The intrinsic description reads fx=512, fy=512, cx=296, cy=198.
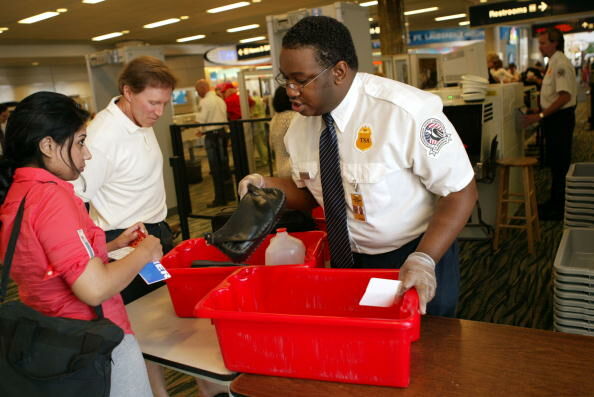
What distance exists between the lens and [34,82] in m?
15.7

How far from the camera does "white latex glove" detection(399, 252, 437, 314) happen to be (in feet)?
3.86

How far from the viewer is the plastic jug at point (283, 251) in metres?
1.61

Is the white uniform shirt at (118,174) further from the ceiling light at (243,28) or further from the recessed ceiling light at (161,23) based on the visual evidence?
the ceiling light at (243,28)

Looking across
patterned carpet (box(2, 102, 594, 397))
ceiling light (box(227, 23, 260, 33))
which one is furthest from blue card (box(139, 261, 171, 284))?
ceiling light (box(227, 23, 260, 33))

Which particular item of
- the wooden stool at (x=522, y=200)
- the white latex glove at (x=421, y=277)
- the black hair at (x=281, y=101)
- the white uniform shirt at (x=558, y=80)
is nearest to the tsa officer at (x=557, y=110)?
the white uniform shirt at (x=558, y=80)

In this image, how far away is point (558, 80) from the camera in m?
4.91

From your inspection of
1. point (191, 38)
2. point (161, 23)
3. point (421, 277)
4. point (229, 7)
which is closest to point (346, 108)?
point (421, 277)

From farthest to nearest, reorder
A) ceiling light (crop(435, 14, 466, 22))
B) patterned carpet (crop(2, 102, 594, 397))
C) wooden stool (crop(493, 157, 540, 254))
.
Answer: ceiling light (crop(435, 14, 466, 22)) → wooden stool (crop(493, 157, 540, 254)) → patterned carpet (crop(2, 102, 594, 397))

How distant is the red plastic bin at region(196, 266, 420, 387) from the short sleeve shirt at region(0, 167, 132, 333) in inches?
13.1

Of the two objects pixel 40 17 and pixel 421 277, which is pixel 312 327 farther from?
pixel 40 17

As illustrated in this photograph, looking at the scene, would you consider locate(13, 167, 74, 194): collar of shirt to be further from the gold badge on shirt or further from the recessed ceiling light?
the recessed ceiling light

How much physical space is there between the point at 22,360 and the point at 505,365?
1.08 metres

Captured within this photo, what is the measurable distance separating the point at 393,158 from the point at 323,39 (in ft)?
1.23

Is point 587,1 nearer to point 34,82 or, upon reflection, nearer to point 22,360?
point 22,360
